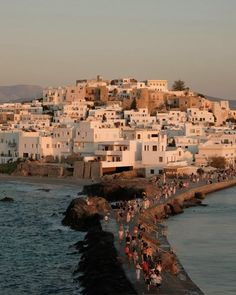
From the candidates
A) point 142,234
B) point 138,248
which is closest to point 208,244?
point 142,234

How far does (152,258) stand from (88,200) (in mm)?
13339

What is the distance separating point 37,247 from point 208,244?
6.23m

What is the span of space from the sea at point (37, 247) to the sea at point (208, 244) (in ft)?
12.0

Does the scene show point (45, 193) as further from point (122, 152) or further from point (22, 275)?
point (22, 275)

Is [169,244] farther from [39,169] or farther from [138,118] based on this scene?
[138,118]

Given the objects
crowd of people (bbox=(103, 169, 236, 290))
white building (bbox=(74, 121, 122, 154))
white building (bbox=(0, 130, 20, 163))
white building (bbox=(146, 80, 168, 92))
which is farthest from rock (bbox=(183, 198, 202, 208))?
white building (bbox=(146, 80, 168, 92))

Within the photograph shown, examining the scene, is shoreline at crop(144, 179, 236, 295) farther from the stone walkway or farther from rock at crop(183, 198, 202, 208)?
Result: rock at crop(183, 198, 202, 208)

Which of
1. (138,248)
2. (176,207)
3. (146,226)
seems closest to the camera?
(138,248)

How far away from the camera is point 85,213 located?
33500 mm

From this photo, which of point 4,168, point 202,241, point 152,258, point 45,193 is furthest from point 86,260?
point 4,168

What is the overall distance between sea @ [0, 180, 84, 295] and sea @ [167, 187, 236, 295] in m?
3.67

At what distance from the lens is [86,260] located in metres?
24.0

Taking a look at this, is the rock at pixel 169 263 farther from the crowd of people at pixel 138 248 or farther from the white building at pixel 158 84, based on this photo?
the white building at pixel 158 84

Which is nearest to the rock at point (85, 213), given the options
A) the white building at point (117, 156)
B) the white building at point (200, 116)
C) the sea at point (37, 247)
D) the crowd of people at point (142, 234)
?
the sea at point (37, 247)
